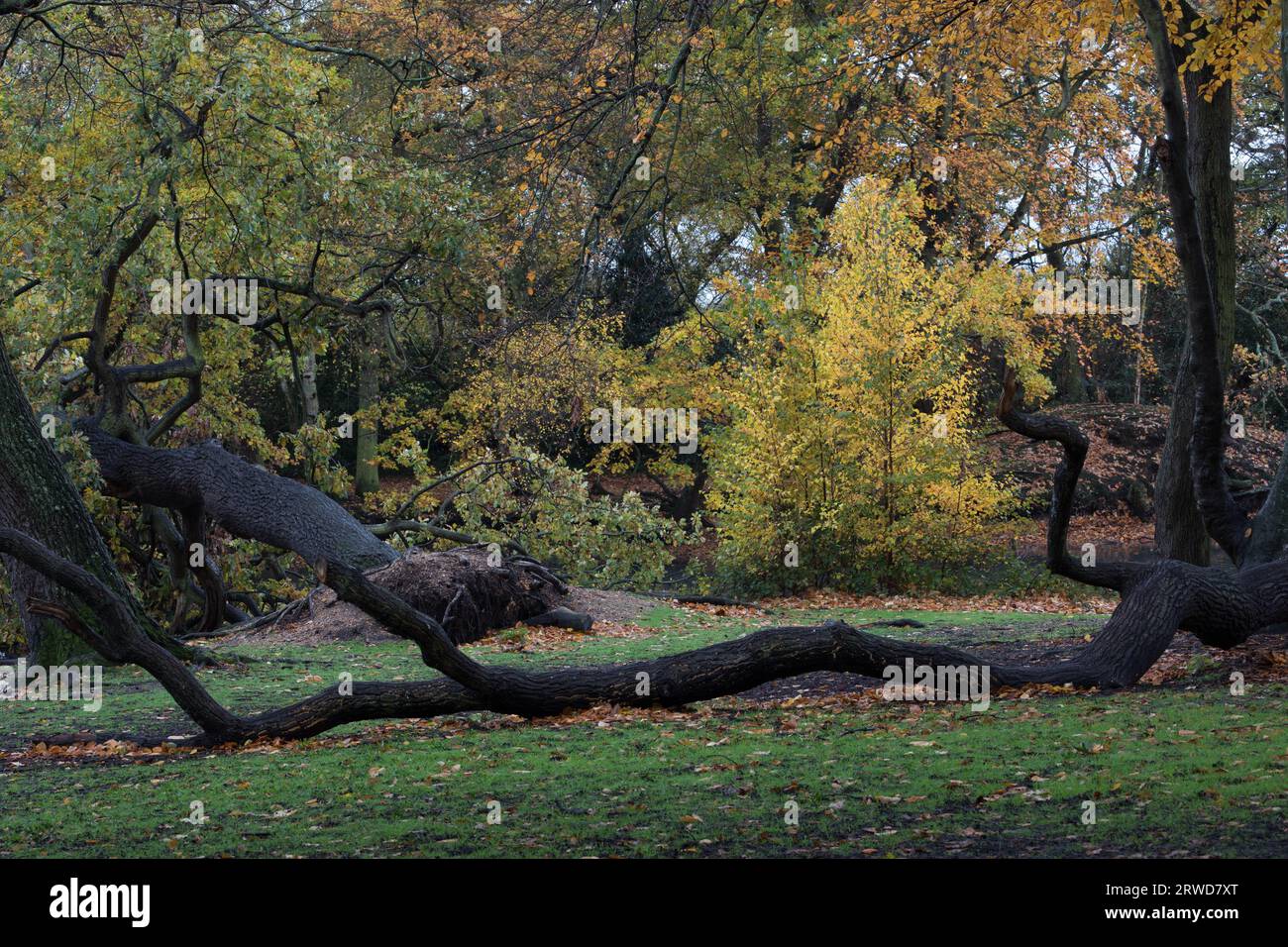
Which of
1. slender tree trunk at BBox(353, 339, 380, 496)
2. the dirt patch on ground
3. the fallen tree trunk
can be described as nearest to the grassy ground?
the fallen tree trunk

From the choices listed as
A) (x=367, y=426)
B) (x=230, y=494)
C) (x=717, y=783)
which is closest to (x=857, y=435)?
(x=230, y=494)

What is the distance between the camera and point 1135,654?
10.3m

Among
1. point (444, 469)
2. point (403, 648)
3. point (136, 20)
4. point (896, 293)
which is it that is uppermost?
point (136, 20)

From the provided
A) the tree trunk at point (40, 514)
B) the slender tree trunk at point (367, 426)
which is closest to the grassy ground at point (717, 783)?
the tree trunk at point (40, 514)

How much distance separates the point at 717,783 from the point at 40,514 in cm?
802

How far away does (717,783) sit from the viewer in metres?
7.52

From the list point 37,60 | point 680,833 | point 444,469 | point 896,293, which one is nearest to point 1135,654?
point 680,833

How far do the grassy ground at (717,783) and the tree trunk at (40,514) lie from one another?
1969 millimetres

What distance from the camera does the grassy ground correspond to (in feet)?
20.2

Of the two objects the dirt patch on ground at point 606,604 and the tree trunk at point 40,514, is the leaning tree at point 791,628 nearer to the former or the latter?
the tree trunk at point 40,514

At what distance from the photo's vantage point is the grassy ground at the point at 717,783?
20.2 ft

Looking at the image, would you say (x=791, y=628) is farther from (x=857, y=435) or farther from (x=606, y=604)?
(x=857, y=435)

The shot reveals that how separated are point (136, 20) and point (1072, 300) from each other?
21.5 metres

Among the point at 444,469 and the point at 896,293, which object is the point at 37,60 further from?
the point at 444,469
